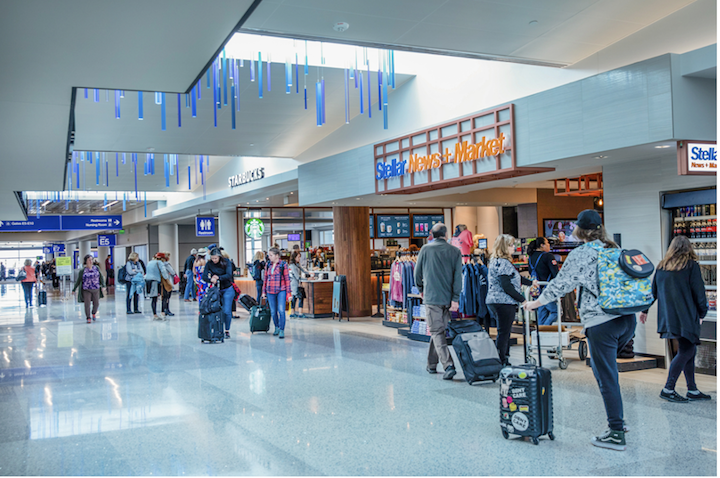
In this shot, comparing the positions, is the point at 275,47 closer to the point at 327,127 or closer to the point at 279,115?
the point at 279,115

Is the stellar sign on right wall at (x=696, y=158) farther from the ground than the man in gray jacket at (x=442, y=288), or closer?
farther from the ground

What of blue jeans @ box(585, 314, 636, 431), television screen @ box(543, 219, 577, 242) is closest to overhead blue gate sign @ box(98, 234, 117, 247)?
television screen @ box(543, 219, 577, 242)

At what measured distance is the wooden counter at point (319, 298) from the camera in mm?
13359

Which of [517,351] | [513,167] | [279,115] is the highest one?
[279,115]

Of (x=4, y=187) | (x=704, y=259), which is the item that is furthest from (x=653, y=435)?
(x=4, y=187)

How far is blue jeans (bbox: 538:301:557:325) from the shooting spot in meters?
8.41

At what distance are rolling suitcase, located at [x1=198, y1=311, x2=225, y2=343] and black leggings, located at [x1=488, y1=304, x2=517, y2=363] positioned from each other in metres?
4.80

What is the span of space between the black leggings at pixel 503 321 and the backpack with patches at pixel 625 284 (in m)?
2.43

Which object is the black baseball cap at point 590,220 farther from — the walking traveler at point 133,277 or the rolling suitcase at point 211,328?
the walking traveler at point 133,277

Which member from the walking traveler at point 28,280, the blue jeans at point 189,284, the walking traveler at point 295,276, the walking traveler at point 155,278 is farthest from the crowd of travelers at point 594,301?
the walking traveler at point 28,280

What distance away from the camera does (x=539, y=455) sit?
4.02 metres

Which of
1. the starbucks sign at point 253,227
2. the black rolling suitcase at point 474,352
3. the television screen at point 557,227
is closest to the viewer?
the black rolling suitcase at point 474,352

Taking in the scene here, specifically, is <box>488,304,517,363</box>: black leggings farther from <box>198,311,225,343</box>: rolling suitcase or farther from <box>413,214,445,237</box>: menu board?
<box>413,214,445,237</box>: menu board

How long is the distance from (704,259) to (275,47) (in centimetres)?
599
